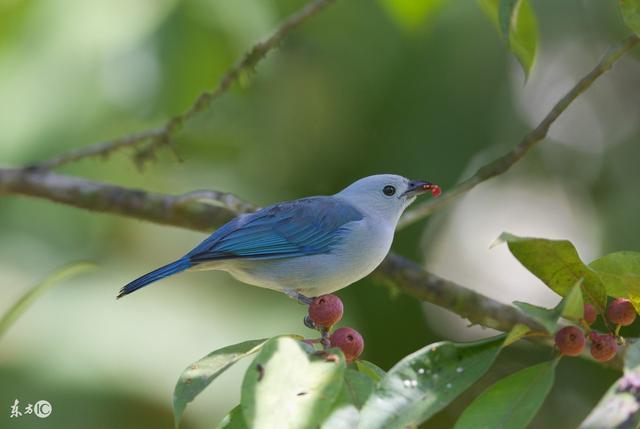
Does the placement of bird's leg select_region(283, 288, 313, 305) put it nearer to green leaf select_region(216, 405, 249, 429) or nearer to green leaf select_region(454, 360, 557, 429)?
green leaf select_region(216, 405, 249, 429)

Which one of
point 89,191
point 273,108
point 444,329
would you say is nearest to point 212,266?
point 89,191

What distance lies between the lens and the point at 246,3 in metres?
5.14

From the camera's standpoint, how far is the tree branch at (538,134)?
11.6 ft

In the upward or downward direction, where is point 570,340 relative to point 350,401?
downward

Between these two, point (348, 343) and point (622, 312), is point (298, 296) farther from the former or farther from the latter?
point (622, 312)

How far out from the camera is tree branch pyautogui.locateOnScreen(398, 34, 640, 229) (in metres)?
3.55

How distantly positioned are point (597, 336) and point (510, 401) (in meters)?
0.62

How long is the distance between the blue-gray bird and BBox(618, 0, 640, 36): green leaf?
5.60 feet

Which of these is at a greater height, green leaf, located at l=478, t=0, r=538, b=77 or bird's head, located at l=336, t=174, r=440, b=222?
green leaf, located at l=478, t=0, r=538, b=77

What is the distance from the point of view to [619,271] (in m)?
2.70

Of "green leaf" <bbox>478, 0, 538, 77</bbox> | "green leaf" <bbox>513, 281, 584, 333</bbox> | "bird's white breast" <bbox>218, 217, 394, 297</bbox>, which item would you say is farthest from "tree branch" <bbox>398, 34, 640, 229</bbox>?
"green leaf" <bbox>513, 281, 584, 333</bbox>

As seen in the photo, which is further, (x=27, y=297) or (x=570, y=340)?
(x=27, y=297)

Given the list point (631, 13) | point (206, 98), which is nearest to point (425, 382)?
point (631, 13)

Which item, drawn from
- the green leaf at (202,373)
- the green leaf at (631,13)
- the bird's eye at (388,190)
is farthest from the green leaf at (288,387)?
the bird's eye at (388,190)
